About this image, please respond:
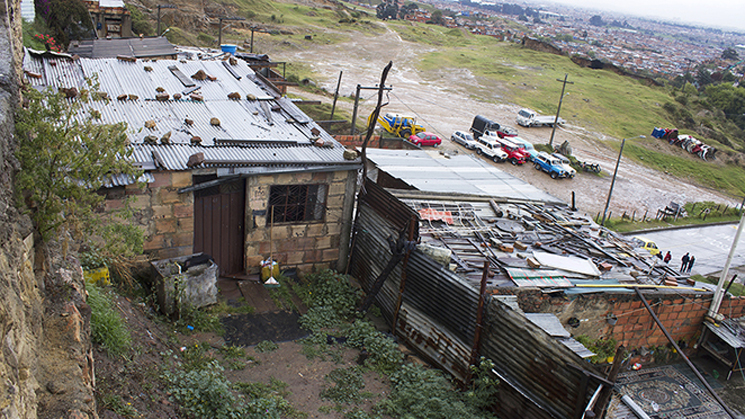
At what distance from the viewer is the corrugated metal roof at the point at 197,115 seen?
42.3 ft

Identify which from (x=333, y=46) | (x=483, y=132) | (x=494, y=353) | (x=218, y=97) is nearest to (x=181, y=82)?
(x=218, y=97)

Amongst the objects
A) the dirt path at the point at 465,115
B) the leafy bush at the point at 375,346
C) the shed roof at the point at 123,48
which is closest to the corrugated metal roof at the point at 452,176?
the leafy bush at the point at 375,346

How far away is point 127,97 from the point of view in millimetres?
14695

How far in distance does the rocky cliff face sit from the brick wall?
8148 millimetres

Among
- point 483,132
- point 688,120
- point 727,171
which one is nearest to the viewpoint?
point 483,132

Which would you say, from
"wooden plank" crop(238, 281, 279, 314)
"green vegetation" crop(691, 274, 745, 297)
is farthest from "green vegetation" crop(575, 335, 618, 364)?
"green vegetation" crop(691, 274, 745, 297)

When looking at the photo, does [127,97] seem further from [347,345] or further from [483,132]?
[483,132]

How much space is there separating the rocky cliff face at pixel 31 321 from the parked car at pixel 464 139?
1545 inches

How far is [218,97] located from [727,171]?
59.2 metres

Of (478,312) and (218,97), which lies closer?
(478,312)

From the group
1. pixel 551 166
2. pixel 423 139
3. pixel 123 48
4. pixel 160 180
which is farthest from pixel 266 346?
pixel 551 166

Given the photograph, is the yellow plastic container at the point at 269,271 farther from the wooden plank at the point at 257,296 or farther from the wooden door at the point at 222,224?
the wooden door at the point at 222,224

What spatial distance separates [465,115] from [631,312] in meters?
44.6

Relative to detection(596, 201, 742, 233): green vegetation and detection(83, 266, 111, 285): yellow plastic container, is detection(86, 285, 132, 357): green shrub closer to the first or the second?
detection(83, 266, 111, 285): yellow plastic container
